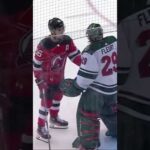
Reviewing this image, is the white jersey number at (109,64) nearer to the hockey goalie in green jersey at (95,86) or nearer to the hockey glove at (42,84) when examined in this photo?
the hockey goalie in green jersey at (95,86)

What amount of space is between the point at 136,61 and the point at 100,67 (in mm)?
195

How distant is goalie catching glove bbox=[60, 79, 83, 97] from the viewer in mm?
2465

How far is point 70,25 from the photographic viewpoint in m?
2.44

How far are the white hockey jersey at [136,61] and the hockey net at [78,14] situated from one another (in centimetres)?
9

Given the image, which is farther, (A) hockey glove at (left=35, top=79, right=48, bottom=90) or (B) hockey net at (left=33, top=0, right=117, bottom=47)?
(A) hockey glove at (left=35, top=79, right=48, bottom=90)

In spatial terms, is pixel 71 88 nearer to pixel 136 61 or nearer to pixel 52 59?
pixel 52 59

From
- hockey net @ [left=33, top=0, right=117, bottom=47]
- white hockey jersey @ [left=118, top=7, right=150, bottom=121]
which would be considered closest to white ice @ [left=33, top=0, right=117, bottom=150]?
hockey net @ [left=33, top=0, right=117, bottom=47]

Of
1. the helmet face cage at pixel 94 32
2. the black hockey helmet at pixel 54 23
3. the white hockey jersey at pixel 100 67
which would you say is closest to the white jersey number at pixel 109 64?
the white hockey jersey at pixel 100 67

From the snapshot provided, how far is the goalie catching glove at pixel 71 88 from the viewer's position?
2465 millimetres

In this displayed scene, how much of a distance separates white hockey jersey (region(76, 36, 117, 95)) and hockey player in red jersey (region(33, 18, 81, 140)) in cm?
7

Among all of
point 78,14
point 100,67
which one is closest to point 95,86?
point 100,67

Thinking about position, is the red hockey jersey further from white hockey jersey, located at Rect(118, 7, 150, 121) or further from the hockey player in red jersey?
white hockey jersey, located at Rect(118, 7, 150, 121)
